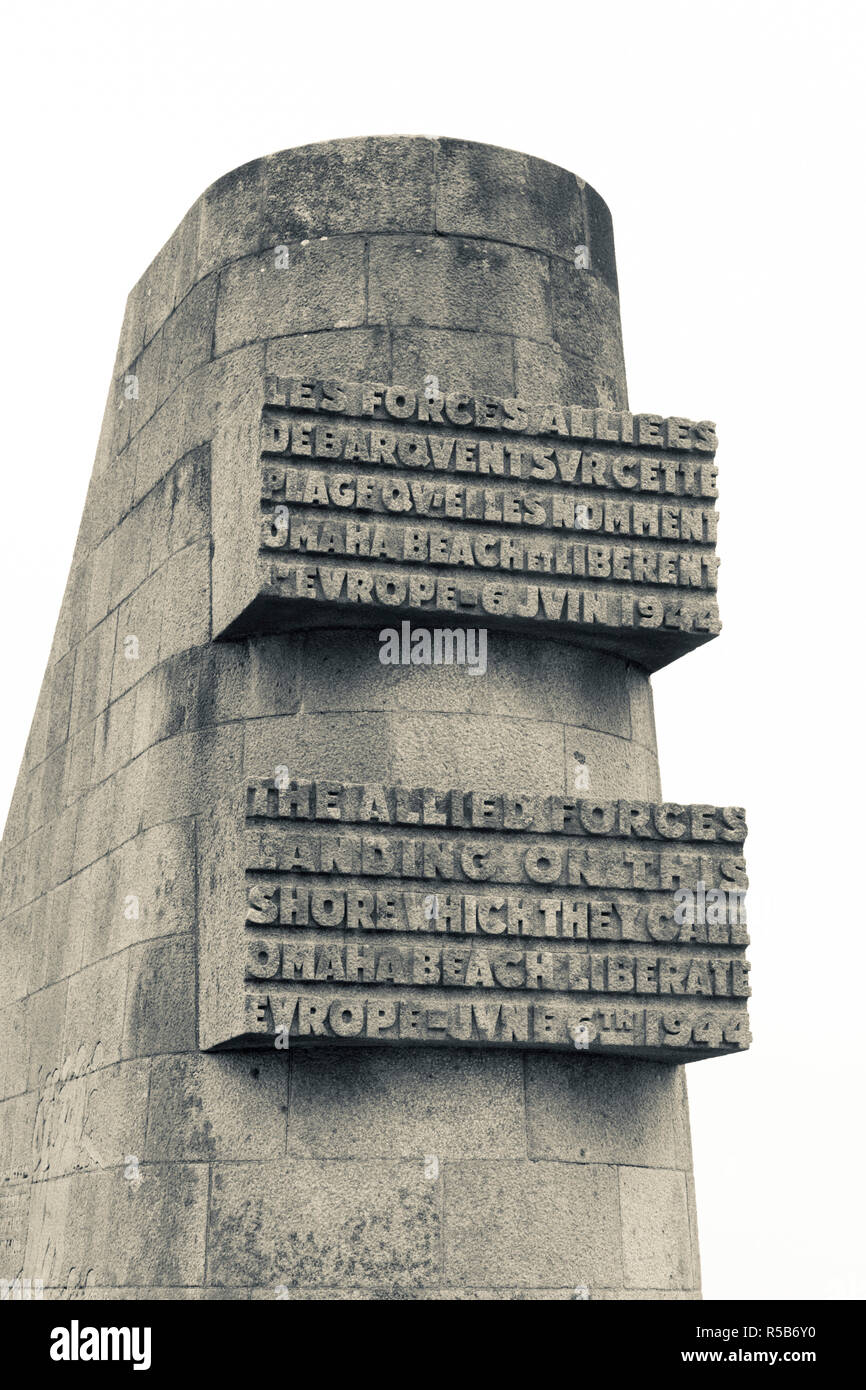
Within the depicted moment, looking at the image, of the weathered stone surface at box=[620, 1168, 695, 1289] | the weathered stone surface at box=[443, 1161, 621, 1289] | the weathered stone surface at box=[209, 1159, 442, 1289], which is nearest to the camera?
the weathered stone surface at box=[209, 1159, 442, 1289]

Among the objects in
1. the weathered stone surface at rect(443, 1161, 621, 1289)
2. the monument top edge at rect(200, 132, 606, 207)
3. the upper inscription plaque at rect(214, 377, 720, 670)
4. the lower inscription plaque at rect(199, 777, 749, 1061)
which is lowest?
the weathered stone surface at rect(443, 1161, 621, 1289)

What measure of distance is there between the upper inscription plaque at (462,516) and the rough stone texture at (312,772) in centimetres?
41

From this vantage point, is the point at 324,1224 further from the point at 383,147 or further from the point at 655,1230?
the point at 383,147

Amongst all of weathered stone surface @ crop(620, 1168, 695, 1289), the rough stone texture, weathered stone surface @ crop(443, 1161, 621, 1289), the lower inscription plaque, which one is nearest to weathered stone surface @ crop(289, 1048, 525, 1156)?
the rough stone texture

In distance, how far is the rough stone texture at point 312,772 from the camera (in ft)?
33.0

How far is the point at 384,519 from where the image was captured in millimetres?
10578

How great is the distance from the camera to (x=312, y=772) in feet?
34.7

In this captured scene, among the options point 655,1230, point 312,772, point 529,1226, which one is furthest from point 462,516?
point 655,1230

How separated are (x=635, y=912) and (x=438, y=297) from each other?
3.90 meters

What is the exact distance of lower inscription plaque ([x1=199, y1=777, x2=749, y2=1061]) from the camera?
9898mm

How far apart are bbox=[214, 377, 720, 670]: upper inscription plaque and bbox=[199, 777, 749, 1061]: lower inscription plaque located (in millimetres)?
→ 1066

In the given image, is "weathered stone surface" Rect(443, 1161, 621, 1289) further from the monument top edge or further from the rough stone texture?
the monument top edge

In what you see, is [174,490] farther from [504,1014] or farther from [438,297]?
[504,1014]

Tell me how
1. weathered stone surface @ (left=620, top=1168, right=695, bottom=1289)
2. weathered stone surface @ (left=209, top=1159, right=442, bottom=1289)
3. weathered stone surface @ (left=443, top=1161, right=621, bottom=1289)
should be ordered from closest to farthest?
1. weathered stone surface @ (left=209, top=1159, right=442, bottom=1289)
2. weathered stone surface @ (left=443, top=1161, right=621, bottom=1289)
3. weathered stone surface @ (left=620, top=1168, right=695, bottom=1289)
